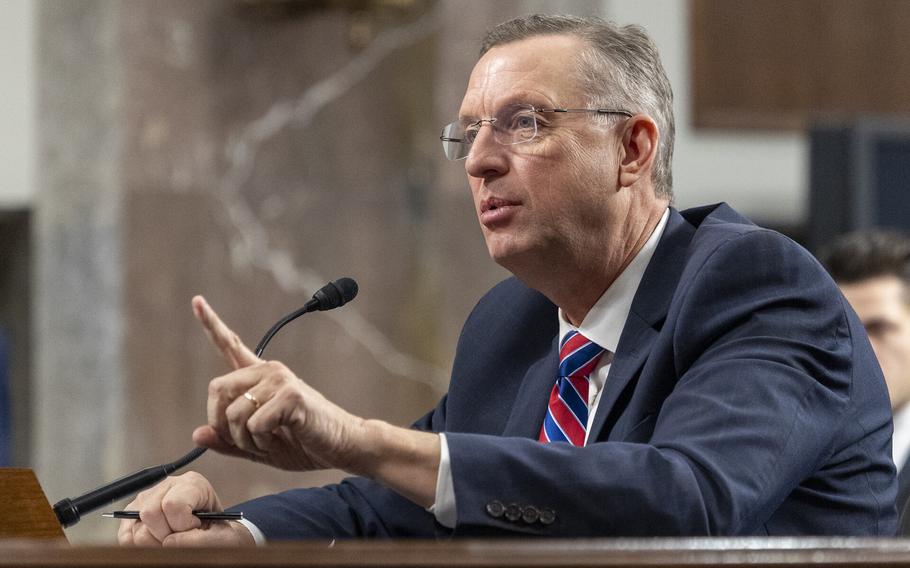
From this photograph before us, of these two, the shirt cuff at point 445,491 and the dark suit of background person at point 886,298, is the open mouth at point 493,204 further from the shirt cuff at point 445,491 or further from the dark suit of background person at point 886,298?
the dark suit of background person at point 886,298

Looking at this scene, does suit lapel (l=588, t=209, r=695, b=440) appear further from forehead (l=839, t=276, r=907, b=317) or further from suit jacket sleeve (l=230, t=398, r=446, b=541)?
forehead (l=839, t=276, r=907, b=317)

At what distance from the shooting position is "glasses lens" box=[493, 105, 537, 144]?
7.47 feet

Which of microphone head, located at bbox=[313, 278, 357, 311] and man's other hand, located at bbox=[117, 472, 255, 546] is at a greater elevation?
microphone head, located at bbox=[313, 278, 357, 311]

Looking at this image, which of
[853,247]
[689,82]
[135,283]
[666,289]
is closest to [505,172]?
[666,289]

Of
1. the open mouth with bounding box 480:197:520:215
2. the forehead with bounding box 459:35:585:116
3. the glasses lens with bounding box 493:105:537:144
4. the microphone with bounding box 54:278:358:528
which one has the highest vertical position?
the forehead with bounding box 459:35:585:116

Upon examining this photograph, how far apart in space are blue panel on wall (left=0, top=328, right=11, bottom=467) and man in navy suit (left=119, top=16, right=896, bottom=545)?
119 inches

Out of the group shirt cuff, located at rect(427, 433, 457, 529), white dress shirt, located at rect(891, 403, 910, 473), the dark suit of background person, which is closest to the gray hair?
shirt cuff, located at rect(427, 433, 457, 529)

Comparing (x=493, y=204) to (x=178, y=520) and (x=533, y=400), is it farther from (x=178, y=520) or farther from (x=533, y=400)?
(x=178, y=520)

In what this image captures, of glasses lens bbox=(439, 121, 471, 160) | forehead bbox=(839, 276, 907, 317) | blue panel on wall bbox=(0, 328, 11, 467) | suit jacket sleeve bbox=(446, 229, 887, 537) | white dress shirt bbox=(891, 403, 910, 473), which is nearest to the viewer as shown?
suit jacket sleeve bbox=(446, 229, 887, 537)

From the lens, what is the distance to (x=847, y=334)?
6.49 ft

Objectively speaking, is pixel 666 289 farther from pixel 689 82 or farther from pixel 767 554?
pixel 689 82

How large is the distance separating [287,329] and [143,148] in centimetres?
86

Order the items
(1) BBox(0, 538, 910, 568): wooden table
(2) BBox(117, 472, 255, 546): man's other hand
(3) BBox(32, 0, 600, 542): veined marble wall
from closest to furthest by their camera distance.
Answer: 1. (1) BBox(0, 538, 910, 568): wooden table
2. (2) BBox(117, 472, 255, 546): man's other hand
3. (3) BBox(32, 0, 600, 542): veined marble wall

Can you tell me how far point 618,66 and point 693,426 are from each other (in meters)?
0.75
